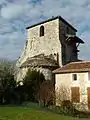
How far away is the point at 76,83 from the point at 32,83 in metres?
7.81

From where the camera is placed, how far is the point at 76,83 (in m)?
38.2

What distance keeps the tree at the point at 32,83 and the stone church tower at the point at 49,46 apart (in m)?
1.32

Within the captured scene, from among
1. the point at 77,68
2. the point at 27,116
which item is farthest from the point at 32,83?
the point at 27,116

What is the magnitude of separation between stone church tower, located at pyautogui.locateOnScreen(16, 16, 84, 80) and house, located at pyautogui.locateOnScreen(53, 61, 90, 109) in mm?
5379

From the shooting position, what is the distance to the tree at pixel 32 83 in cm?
4148

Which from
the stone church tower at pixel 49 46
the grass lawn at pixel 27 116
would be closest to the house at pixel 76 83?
the stone church tower at pixel 49 46

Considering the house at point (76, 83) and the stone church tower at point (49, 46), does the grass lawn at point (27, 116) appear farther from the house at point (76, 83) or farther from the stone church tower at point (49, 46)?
the stone church tower at point (49, 46)

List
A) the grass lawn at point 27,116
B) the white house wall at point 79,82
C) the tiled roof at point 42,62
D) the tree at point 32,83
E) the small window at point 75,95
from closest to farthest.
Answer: the grass lawn at point 27,116 < the white house wall at point 79,82 < the small window at point 75,95 < the tree at point 32,83 < the tiled roof at point 42,62

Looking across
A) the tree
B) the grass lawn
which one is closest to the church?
the tree

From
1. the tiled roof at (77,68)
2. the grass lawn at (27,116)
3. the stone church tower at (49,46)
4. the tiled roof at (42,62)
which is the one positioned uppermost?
the stone church tower at (49,46)

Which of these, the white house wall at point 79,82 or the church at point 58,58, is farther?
the church at point 58,58

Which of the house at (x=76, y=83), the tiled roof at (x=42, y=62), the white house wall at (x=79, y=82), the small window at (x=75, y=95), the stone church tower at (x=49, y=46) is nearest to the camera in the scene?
the house at (x=76, y=83)

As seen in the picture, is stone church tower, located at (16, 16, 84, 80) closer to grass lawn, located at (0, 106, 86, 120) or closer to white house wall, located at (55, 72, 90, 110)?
white house wall, located at (55, 72, 90, 110)

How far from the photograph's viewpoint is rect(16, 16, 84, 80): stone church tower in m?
46.2
